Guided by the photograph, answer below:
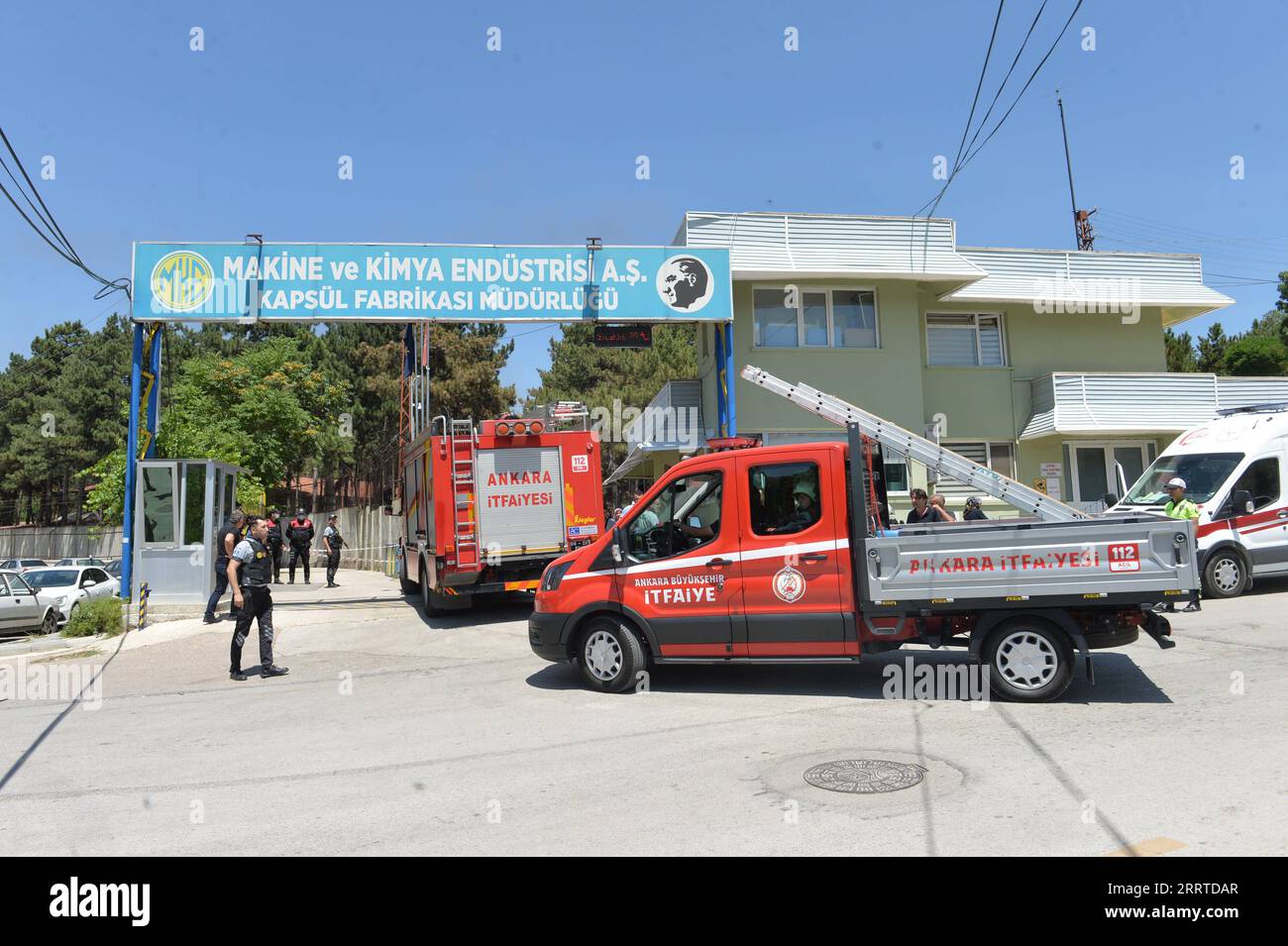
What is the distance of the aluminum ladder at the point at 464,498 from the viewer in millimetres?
13445

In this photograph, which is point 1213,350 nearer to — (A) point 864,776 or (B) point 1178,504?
(B) point 1178,504

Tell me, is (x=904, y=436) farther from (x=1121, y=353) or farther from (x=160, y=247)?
(x=1121, y=353)

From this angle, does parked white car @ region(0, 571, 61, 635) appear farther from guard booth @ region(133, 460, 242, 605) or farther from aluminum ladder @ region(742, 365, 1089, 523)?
aluminum ladder @ region(742, 365, 1089, 523)

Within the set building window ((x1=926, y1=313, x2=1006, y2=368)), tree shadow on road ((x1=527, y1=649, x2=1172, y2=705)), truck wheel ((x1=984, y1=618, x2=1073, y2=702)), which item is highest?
building window ((x1=926, y1=313, x2=1006, y2=368))

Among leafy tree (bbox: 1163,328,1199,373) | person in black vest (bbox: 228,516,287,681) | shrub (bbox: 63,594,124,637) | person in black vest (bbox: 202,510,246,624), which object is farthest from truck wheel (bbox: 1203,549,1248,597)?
leafy tree (bbox: 1163,328,1199,373)

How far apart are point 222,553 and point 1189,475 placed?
1576 centimetres

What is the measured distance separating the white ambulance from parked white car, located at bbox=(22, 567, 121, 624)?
18.7m

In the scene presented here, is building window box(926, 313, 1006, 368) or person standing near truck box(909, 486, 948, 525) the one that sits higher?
building window box(926, 313, 1006, 368)

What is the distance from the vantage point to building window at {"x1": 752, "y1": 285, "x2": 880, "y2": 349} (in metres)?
18.9

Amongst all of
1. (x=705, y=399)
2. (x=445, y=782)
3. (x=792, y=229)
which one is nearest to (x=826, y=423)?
(x=705, y=399)

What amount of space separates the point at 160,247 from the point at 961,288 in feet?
51.6

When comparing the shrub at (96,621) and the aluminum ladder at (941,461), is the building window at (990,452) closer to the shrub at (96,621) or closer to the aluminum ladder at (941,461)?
the aluminum ladder at (941,461)

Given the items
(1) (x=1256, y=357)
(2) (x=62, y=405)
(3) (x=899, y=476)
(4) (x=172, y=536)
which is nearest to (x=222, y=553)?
(4) (x=172, y=536)

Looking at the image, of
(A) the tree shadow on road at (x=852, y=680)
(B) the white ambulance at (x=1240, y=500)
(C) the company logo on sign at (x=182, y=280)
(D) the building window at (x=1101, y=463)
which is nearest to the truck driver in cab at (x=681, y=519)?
(A) the tree shadow on road at (x=852, y=680)
